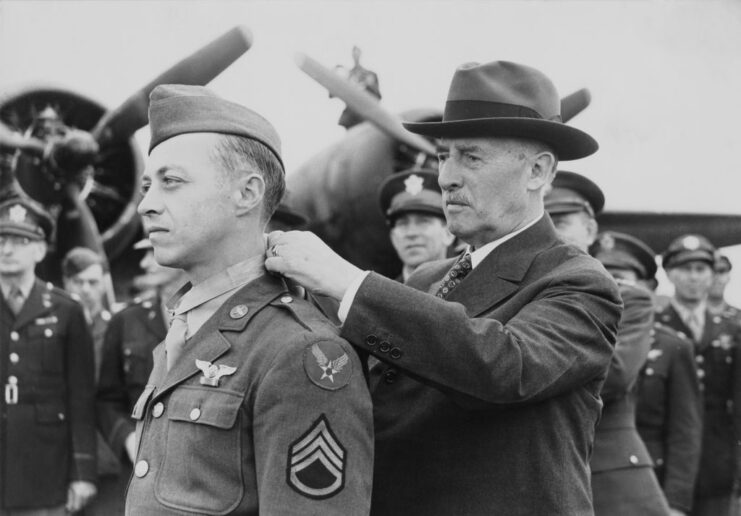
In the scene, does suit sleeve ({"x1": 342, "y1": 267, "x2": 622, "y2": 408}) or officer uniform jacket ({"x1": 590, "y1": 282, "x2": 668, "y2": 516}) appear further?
officer uniform jacket ({"x1": 590, "y1": 282, "x2": 668, "y2": 516})

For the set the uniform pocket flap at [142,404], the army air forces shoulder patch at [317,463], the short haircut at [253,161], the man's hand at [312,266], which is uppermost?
the short haircut at [253,161]

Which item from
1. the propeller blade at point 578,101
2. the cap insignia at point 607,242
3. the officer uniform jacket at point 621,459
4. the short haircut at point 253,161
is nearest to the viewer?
the short haircut at point 253,161

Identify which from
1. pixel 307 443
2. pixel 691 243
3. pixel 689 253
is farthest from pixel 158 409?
pixel 691 243

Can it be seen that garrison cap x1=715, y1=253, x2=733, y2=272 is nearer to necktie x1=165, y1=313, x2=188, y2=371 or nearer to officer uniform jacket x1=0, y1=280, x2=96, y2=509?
officer uniform jacket x1=0, y1=280, x2=96, y2=509

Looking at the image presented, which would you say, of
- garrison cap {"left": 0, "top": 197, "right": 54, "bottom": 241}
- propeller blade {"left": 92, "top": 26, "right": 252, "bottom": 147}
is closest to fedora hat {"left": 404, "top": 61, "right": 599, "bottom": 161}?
garrison cap {"left": 0, "top": 197, "right": 54, "bottom": 241}

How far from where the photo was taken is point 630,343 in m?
5.53

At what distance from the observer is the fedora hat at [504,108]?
284cm

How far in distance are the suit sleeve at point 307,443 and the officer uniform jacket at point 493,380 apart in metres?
0.21

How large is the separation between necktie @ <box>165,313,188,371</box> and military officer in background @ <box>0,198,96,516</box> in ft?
13.6

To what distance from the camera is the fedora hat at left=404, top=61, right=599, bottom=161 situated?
2.84m

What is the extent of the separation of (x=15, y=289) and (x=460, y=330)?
491 cm

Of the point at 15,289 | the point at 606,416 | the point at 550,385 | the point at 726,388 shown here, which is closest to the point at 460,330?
the point at 550,385

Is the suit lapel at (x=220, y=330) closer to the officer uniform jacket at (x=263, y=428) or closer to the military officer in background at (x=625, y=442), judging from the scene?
the officer uniform jacket at (x=263, y=428)

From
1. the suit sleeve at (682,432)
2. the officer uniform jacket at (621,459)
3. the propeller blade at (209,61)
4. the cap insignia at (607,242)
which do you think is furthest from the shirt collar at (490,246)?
the propeller blade at (209,61)
